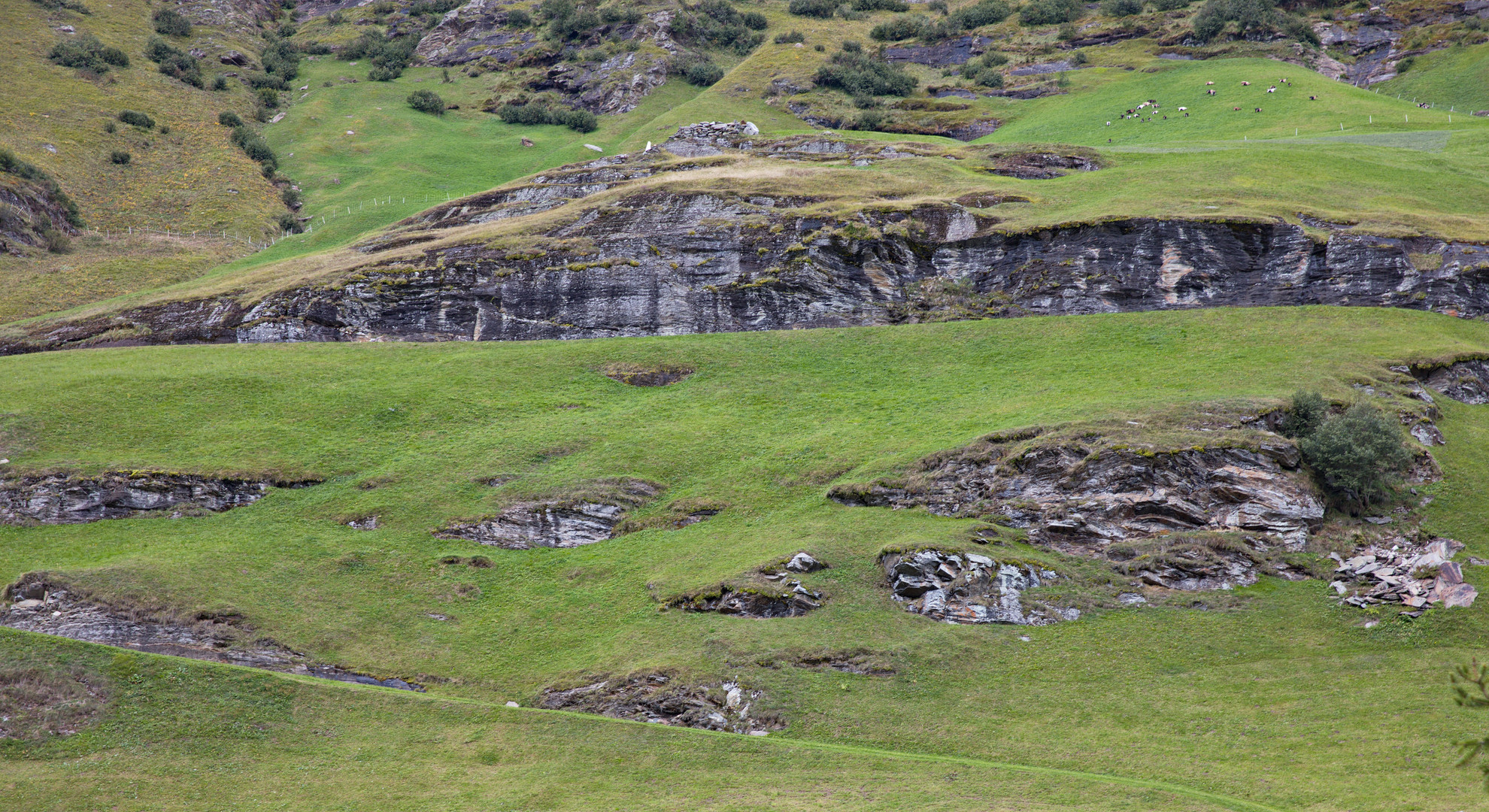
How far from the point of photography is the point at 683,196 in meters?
64.5

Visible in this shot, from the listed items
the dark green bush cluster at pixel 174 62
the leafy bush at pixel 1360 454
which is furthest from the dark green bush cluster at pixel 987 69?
the dark green bush cluster at pixel 174 62

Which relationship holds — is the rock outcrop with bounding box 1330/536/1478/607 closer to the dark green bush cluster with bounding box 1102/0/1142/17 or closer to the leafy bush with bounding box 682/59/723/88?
the leafy bush with bounding box 682/59/723/88

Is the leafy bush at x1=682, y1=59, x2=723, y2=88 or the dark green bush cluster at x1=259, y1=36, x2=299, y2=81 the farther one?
the dark green bush cluster at x1=259, y1=36, x2=299, y2=81

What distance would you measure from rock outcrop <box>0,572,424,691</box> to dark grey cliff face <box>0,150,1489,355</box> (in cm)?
3059

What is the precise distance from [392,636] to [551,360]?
23.6 meters

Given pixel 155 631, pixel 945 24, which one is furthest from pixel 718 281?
pixel 945 24

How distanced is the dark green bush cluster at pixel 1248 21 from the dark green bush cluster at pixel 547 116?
7885 centimetres

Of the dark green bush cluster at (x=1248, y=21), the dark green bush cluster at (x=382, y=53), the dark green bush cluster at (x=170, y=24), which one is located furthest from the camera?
the dark green bush cluster at (x=382, y=53)

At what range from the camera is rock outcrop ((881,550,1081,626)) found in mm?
29172

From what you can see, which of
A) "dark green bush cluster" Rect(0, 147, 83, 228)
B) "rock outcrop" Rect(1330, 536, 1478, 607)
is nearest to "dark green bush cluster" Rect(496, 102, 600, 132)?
"dark green bush cluster" Rect(0, 147, 83, 228)

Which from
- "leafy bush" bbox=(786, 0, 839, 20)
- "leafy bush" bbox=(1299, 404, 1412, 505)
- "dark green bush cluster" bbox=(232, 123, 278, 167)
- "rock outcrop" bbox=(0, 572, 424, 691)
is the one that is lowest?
"rock outcrop" bbox=(0, 572, 424, 691)

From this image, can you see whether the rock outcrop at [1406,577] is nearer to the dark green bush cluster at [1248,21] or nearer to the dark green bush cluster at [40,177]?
the dark green bush cluster at [1248,21]

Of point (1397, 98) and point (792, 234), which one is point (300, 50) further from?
point (1397, 98)

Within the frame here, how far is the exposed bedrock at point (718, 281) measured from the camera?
53875mm
